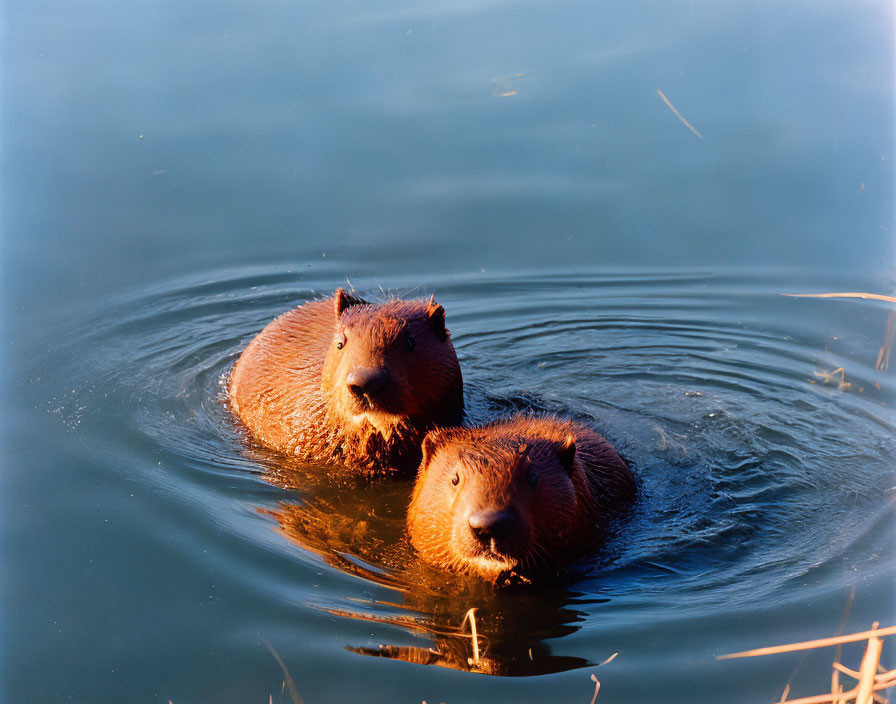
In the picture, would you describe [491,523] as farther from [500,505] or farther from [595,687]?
[595,687]

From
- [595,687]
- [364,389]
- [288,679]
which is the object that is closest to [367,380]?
[364,389]

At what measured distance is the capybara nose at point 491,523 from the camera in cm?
559

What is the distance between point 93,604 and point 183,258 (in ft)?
19.0

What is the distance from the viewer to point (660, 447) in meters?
8.15

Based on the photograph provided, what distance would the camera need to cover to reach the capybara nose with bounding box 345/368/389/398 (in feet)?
22.9

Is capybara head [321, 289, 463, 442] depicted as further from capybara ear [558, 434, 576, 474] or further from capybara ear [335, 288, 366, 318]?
capybara ear [558, 434, 576, 474]

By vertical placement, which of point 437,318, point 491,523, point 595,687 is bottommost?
point 595,687

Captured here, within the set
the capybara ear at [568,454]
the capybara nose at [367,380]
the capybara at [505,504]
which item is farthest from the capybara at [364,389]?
the capybara ear at [568,454]

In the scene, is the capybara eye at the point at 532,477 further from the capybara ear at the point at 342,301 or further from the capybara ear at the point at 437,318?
the capybara ear at the point at 342,301

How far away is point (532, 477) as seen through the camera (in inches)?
235

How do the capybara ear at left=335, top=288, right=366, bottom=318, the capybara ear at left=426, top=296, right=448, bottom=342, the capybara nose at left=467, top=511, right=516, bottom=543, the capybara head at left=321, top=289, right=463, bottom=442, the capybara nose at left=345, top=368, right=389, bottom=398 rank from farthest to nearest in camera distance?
the capybara ear at left=335, top=288, right=366, bottom=318 → the capybara ear at left=426, top=296, right=448, bottom=342 → the capybara head at left=321, top=289, right=463, bottom=442 → the capybara nose at left=345, top=368, right=389, bottom=398 → the capybara nose at left=467, top=511, right=516, bottom=543

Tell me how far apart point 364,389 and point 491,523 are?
1.76 meters

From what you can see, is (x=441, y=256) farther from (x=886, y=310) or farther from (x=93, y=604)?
(x=93, y=604)

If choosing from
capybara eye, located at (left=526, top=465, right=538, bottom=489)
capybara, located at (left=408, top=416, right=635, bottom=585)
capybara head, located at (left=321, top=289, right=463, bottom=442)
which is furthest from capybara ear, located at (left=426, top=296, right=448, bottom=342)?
capybara eye, located at (left=526, top=465, right=538, bottom=489)
